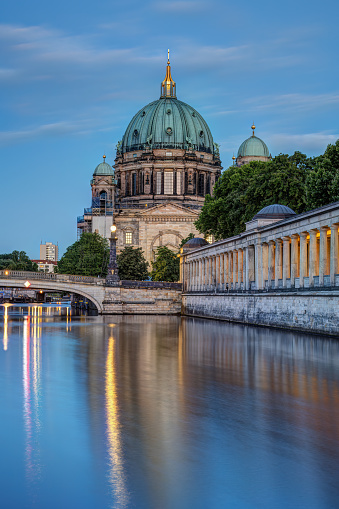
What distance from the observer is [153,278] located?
102250 millimetres

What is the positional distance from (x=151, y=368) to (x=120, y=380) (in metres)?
2.86

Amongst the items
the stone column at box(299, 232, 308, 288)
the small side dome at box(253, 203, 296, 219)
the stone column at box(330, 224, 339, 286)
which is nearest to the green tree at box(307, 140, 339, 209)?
the small side dome at box(253, 203, 296, 219)

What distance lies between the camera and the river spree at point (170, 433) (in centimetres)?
851

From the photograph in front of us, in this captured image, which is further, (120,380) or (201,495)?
(120,380)

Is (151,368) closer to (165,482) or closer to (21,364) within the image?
(21,364)

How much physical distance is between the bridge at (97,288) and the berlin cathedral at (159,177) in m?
53.3

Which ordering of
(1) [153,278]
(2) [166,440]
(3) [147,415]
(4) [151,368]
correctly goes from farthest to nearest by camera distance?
(1) [153,278] → (4) [151,368] → (3) [147,415] → (2) [166,440]

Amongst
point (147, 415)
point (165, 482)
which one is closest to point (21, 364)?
point (147, 415)

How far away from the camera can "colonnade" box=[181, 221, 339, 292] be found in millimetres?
37125

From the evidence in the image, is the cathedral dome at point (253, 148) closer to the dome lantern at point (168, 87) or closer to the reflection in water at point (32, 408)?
the dome lantern at point (168, 87)

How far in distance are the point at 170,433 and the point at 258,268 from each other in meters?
37.4

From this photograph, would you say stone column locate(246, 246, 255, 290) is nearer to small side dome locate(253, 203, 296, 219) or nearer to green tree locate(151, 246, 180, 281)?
small side dome locate(253, 203, 296, 219)

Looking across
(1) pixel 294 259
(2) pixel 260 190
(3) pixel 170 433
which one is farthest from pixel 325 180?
(3) pixel 170 433

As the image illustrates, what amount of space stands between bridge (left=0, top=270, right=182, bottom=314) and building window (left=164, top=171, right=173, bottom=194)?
202ft
